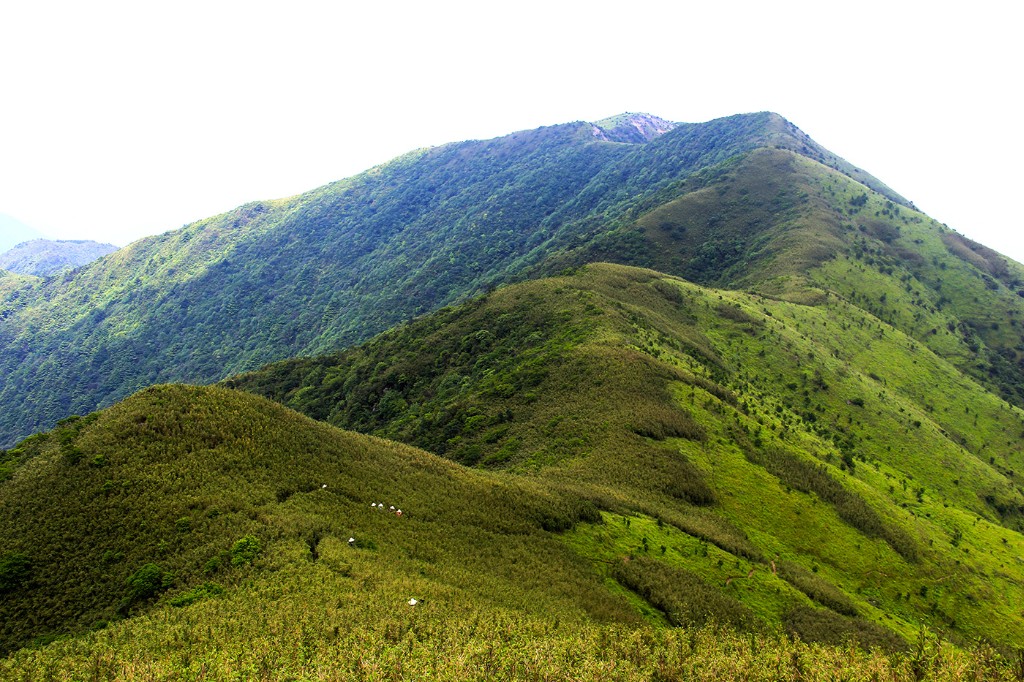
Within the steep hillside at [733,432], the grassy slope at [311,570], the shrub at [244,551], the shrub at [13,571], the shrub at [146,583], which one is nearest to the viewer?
the grassy slope at [311,570]

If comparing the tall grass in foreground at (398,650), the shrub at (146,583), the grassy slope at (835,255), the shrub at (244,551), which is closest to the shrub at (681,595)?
the tall grass in foreground at (398,650)

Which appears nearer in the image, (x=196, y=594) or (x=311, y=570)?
(x=196, y=594)

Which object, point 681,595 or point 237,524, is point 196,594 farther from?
point 681,595

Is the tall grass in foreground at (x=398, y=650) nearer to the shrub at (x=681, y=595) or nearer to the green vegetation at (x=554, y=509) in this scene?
the green vegetation at (x=554, y=509)

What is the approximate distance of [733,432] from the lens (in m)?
49.3

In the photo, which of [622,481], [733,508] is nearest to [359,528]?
[622,481]

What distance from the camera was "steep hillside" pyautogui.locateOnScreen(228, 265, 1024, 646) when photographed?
115 ft

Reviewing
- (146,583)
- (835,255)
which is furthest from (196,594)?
(835,255)

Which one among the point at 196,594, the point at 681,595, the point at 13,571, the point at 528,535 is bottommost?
the point at 681,595

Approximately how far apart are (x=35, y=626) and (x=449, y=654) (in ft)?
59.4

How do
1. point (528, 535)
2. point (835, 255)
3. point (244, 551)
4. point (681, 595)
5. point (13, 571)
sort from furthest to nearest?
point (835, 255) < point (528, 535) < point (681, 595) < point (244, 551) < point (13, 571)

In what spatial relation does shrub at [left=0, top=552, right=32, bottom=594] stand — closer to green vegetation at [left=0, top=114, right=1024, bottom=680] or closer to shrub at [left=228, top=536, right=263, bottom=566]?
green vegetation at [left=0, top=114, right=1024, bottom=680]

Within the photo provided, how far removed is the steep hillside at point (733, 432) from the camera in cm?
3497

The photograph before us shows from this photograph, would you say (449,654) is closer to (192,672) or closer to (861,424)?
(192,672)
